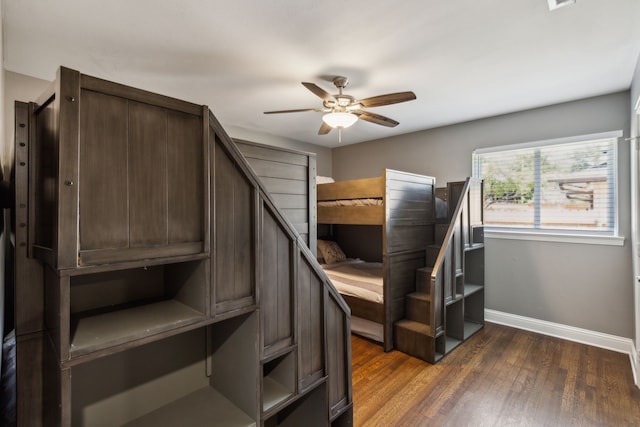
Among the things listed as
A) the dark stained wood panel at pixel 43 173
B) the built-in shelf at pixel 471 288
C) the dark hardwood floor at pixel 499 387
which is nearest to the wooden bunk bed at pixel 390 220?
the dark hardwood floor at pixel 499 387

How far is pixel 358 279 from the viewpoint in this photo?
355 centimetres

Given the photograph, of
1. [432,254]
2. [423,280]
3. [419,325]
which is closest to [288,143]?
[432,254]

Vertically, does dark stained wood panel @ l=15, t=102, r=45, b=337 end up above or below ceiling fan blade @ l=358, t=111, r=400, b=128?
below

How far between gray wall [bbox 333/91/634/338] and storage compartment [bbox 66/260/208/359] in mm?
3755

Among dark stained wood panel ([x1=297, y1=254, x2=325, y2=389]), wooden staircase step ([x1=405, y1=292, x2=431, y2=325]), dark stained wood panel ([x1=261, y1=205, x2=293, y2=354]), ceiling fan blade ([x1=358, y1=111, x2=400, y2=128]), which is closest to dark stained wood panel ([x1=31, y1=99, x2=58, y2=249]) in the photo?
dark stained wood panel ([x1=261, y1=205, x2=293, y2=354])

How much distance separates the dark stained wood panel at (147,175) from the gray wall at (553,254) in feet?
12.7

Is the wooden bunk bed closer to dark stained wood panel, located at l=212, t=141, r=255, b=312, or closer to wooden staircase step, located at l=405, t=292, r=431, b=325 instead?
wooden staircase step, located at l=405, t=292, r=431, b=325

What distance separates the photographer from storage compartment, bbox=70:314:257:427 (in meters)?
1.23

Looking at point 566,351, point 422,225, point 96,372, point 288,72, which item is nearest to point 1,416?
point 96,372

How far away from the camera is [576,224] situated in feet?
11.0

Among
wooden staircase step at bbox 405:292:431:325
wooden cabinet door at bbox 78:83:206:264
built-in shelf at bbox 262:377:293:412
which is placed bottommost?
wooden staircase step at bbox 405:292:431:325

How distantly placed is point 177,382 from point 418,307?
2.45m

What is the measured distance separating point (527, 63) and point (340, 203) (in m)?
2.14

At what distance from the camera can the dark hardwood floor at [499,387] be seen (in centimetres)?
213
